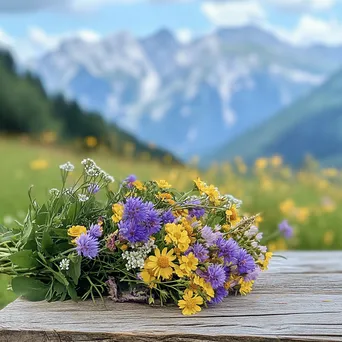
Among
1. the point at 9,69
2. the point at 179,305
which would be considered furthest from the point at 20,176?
the point at 179,305

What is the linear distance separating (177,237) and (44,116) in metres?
5.60

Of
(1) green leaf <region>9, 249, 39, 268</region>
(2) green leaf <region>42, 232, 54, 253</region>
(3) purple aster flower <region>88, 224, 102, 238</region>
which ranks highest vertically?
(3) purple aster flower <region>88, 224, 102, 238</region>

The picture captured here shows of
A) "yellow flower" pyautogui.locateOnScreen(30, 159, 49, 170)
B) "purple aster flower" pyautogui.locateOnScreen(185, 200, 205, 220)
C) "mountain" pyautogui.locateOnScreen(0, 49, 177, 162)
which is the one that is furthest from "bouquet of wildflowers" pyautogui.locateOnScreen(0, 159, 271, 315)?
"mountain" pyautogui.locateOnScreen(0, 49, 177, 162)

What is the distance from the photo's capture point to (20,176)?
15.8ft

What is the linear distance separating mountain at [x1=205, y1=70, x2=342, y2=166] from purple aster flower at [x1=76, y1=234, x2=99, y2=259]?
4.82 m

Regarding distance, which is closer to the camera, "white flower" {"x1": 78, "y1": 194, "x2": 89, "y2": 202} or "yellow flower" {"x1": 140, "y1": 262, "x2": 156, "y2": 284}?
"yellow flower" {"x1": 140, "y1": 262, "x2": 156, "y2": 284}

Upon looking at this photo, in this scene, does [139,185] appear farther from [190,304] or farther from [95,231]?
[190,304]

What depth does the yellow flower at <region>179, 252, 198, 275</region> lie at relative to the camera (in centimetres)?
118

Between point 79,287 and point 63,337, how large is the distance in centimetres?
21

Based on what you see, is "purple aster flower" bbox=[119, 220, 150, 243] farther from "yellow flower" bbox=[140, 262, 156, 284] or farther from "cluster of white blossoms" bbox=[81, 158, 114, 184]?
"cluster of white blossoms" bbox=[81, 158, 114, 184]

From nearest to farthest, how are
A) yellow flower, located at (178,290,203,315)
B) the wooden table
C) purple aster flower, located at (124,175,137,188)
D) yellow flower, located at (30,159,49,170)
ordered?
the wooden table < yellow flower, located at (178,290,203,315) < purple aster flower, located at (124,175,137,188) < yellow flower, located at (30,159,49,170)

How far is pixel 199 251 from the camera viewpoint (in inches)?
47.8

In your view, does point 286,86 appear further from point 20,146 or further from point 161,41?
point 20,146

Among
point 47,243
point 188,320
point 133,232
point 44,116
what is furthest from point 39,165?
point 188,320
